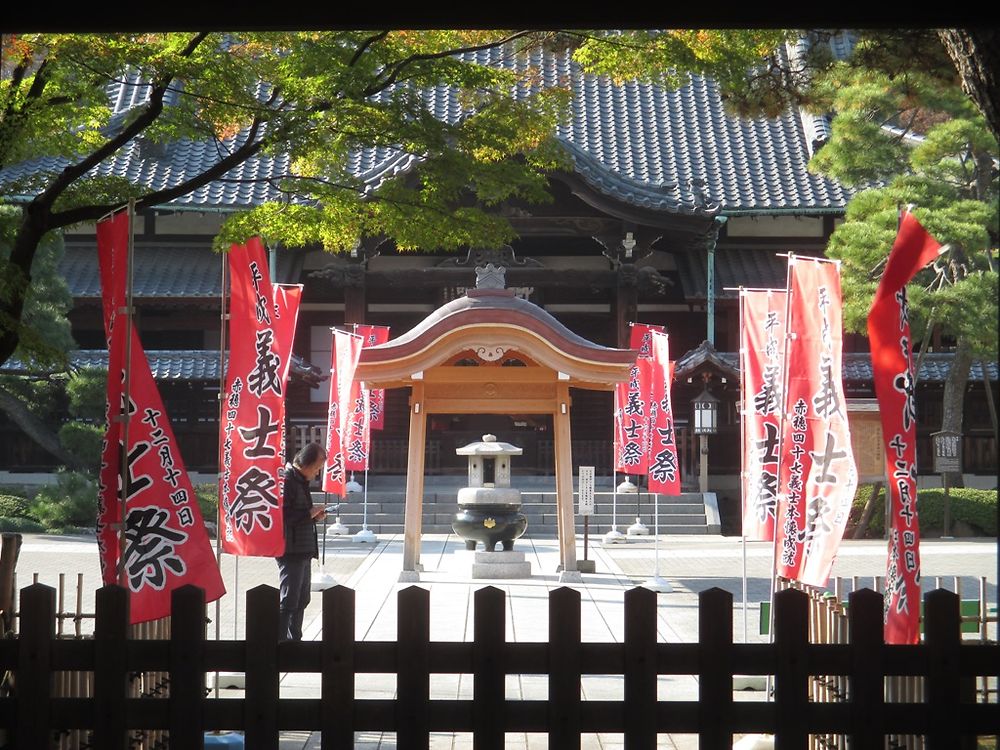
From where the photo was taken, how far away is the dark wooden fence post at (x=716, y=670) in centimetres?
375

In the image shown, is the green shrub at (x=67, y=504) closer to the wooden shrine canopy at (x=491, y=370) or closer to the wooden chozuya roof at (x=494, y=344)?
the wooden shrine canopy at (x=491, y=370)

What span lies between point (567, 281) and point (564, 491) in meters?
10.2

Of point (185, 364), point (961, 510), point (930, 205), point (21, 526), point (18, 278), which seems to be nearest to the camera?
point (18, 278)

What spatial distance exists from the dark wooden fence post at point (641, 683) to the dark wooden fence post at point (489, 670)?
40cm

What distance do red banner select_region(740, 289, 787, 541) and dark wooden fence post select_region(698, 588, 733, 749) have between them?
5558 millimetres

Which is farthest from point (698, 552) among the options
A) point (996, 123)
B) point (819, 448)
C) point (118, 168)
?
point (118, 168)

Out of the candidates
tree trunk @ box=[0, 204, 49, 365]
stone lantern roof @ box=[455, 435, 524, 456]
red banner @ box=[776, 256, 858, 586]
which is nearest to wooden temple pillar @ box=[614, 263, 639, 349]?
stone lantern roof @ box=[455, 435, 524, 456]

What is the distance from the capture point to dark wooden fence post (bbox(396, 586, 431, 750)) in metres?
3.72

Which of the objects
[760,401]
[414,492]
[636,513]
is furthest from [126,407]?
[636,513]

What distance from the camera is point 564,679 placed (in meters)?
3.71

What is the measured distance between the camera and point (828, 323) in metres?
6.73

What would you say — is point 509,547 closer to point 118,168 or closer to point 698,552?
point 698,552

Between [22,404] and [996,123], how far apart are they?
19335 millimetres

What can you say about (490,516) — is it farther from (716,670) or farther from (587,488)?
(716,670)
